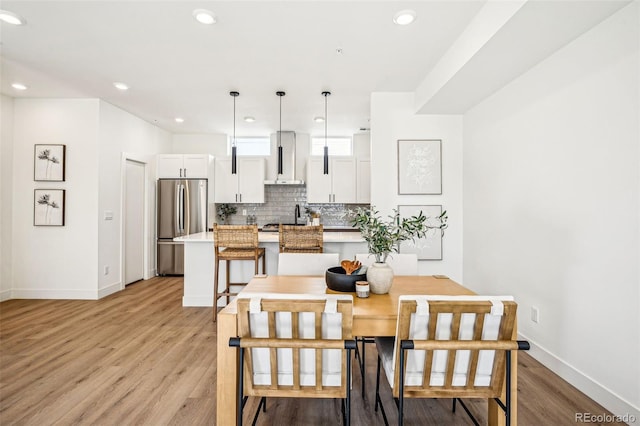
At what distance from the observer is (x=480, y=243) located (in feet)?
11.4

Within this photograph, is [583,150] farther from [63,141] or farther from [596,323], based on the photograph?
[63,141]

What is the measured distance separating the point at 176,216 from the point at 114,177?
119 centimetres

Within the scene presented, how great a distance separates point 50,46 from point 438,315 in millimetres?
3826

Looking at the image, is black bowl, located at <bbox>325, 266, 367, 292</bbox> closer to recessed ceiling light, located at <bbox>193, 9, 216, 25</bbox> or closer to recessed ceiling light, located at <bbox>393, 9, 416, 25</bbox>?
recessed ceiling light, located at <bbox>393, 9, 416, 25</bbox>

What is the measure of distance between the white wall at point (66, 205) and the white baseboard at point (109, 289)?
3.3 inches

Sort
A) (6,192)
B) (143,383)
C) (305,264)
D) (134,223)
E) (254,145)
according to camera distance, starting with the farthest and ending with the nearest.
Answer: (254,145) → (134,223) → (6,192) → (305,264) → (143,383)

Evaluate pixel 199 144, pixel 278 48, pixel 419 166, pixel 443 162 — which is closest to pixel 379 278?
pixel 278 48

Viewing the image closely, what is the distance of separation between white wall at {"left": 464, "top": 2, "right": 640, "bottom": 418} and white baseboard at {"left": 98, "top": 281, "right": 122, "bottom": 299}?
4869 millimetres

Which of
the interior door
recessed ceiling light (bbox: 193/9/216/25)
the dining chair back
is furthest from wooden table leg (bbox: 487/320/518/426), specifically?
the interior door

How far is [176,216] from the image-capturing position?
544 cm

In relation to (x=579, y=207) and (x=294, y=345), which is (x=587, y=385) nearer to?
(x=579, y=207)

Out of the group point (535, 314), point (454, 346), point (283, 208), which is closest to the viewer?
point (454, 346)

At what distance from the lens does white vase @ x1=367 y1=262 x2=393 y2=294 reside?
180 cm

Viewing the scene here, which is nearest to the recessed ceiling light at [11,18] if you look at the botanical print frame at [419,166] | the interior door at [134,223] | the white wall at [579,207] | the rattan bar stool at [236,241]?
the rattan bar stool at [236,241]
